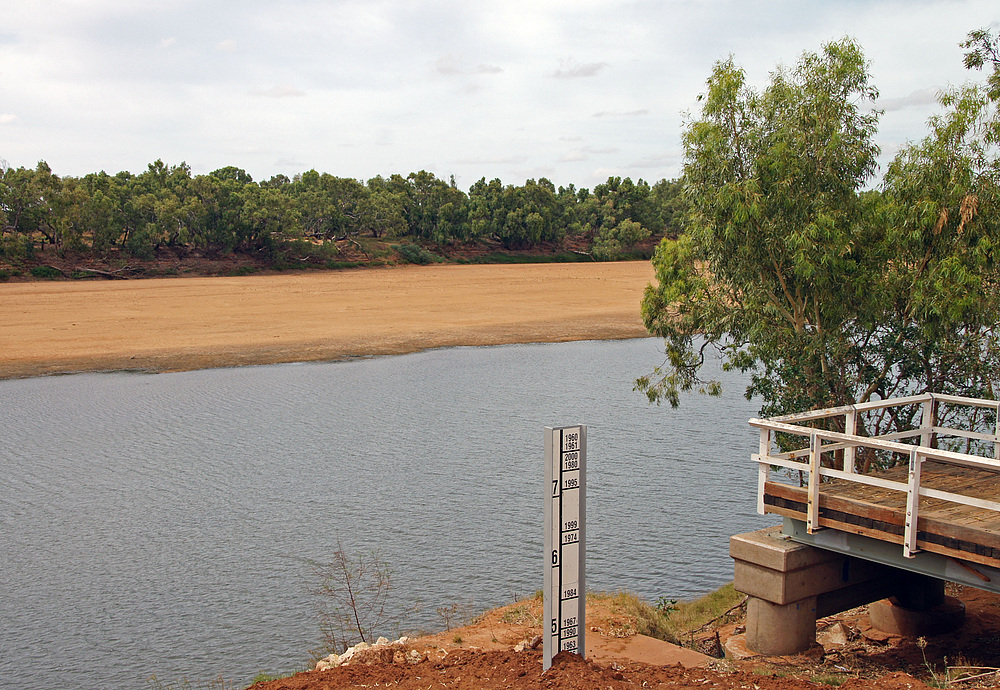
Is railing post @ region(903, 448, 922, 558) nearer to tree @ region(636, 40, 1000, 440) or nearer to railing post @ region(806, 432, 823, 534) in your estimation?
railing post @ region(806, 432, 823, 534)

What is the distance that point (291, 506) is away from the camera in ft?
59.7

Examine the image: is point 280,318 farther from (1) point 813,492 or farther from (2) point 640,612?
(1) point 813,492

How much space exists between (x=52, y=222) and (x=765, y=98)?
219 ft

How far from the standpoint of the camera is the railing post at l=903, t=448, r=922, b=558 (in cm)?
869

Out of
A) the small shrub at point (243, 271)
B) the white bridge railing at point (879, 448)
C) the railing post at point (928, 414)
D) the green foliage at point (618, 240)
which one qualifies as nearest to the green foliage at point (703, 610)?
the white bridge railing at point (879, 448)

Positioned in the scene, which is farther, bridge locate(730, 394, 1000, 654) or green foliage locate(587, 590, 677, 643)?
green foliage locate(587, 590, 677, 643)

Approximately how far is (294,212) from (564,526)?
7513 cm

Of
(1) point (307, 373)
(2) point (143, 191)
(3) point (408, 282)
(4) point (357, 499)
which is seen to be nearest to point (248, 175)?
(2) point (143, 191)

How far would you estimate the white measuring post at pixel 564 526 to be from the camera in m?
6.84

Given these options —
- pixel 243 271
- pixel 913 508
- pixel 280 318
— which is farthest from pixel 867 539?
pixel 243 271

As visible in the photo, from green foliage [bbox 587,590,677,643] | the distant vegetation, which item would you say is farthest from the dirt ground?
the distant vegetation

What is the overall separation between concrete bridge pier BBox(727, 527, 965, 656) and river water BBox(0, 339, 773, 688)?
3385mm

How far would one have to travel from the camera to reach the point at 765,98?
14.3 metres

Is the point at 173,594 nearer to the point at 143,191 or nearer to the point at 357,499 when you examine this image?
the point at 357,499
